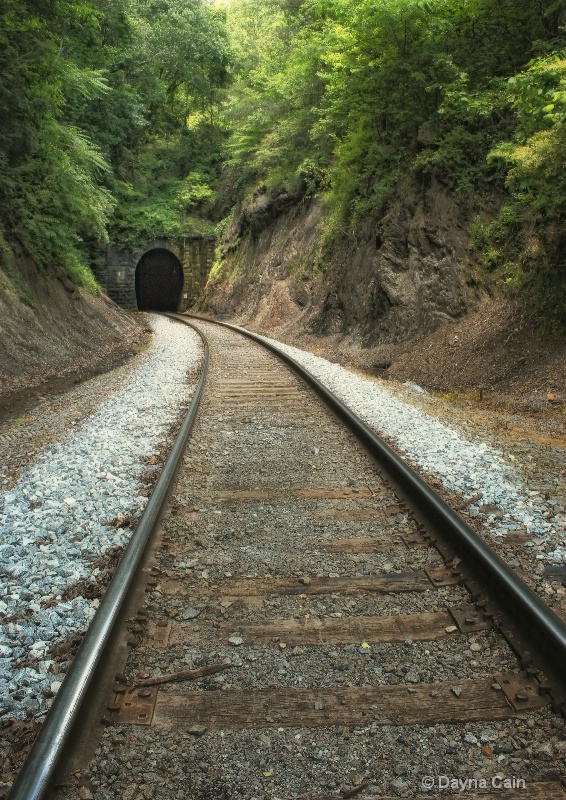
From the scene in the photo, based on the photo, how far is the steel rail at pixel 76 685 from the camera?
65.6 inches

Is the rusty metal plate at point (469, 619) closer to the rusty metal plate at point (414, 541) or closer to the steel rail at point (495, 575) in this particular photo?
the steel rail at point (495, 575)

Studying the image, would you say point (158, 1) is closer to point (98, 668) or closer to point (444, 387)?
point (444, 387)

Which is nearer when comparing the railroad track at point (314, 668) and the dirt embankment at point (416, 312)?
the railroad track at point (314, 668)

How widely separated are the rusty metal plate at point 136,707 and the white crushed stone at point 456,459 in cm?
236

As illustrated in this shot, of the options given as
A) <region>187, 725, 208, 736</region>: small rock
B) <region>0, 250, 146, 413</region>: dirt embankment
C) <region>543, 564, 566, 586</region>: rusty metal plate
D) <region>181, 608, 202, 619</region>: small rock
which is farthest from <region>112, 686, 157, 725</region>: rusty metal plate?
<region>0, 250, 146, 413</region>: dirt embankment

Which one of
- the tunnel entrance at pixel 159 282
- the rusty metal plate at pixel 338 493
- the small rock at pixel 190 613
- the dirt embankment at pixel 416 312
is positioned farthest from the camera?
the tunnel entrance at pixel 159 282

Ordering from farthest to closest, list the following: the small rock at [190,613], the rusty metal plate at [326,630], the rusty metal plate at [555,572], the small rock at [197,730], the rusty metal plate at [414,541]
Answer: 1. the rusty metal plate at [414,541]
2. the rusty metal plate at [555,572]
3. the small rock at [190,613]
4. the rusty metal plate at [326,630]
5. the small rock at [197,730]

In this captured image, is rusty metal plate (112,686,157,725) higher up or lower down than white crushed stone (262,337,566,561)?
lower down

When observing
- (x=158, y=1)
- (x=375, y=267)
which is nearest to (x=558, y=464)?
(x=375, y=267)

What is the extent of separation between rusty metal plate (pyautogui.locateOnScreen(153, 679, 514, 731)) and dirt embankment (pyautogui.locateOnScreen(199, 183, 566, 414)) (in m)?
5.28

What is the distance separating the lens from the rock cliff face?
10.9 metres

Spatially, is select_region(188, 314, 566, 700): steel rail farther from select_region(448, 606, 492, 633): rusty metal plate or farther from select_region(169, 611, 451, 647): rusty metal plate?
select_region(169, 611, 451, 647): rusty metal plate

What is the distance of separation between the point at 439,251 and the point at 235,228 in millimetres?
20036

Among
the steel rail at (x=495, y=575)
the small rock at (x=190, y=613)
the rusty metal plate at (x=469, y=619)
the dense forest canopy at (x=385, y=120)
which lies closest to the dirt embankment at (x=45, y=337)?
the dense forest canopy at (x=385, y=120)
